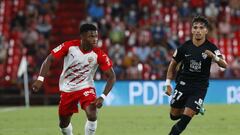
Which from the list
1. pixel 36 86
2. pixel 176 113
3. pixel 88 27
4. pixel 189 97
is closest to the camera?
pixel 36 86

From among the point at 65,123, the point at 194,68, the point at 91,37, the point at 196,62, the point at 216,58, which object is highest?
the point at 91,37

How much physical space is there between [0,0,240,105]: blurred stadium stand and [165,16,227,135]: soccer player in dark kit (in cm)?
1552

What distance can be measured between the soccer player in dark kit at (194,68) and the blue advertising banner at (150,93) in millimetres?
14263

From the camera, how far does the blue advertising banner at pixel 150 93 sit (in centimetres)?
2727

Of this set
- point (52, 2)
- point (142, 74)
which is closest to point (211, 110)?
point (142, 74)

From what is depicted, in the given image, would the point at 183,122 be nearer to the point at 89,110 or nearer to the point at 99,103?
the point at 99,103

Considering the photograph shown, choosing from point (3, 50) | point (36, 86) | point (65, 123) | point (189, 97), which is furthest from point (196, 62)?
point (3, 50)

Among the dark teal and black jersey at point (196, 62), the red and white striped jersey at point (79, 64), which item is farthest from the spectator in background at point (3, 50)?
the dark teal and black jersey at point (196, 62)

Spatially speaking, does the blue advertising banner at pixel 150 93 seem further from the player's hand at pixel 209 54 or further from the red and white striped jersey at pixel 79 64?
the player's hand at pixel 209 54

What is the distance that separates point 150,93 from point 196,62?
14904mm

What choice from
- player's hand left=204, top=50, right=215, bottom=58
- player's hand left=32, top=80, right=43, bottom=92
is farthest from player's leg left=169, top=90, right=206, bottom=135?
player's hand left=32, top=80, right=43, bottom=92

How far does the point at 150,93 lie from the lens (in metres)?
27.6

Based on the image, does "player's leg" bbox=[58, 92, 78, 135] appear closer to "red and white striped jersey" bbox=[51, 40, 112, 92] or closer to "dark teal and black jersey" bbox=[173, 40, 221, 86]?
"red and white striped jersey" bbox=[51, 40, 112, 92]

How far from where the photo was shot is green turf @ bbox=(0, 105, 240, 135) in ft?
52.3
